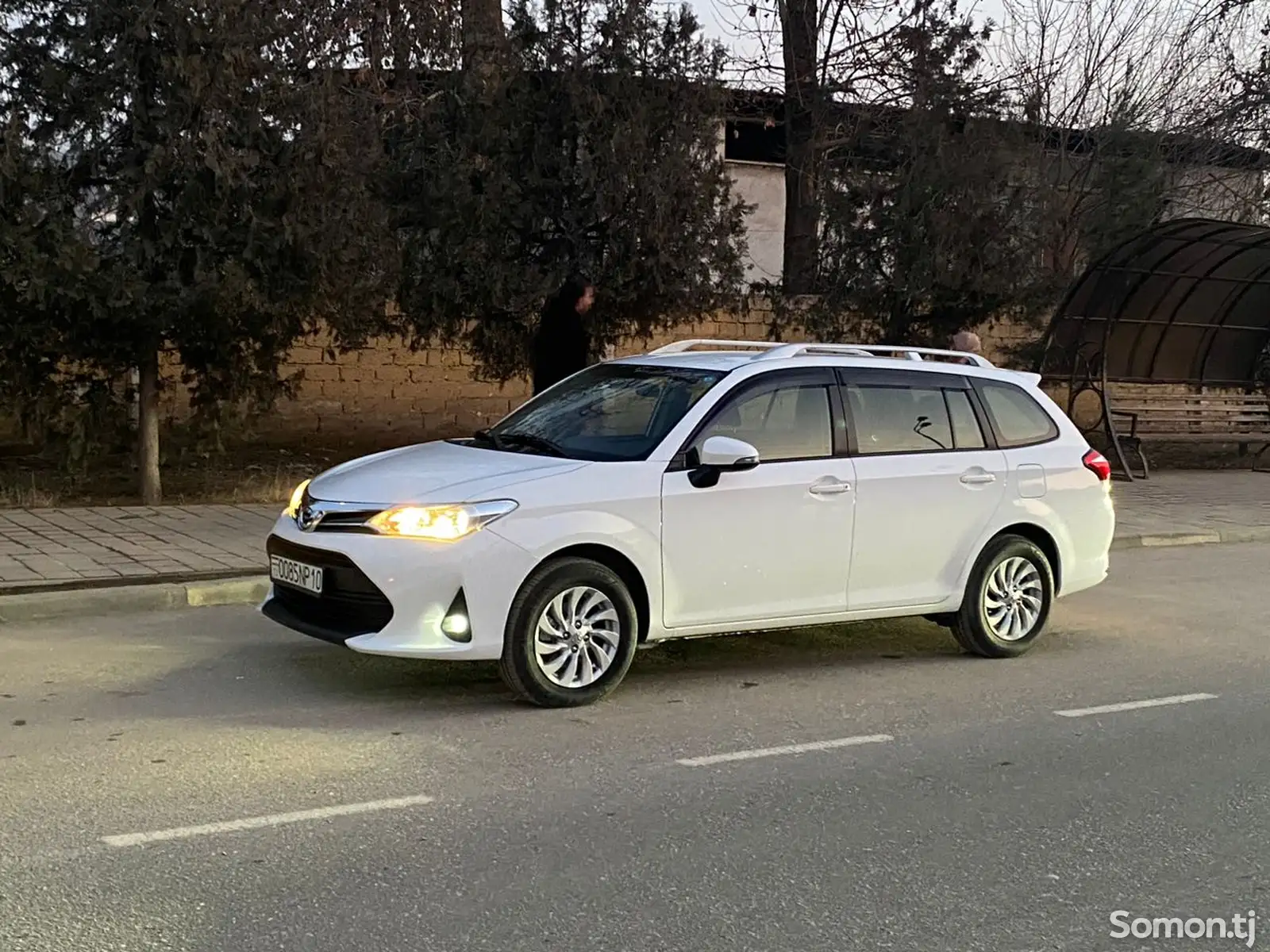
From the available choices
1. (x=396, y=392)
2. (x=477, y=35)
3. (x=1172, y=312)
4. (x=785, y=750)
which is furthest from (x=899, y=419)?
(x=1172, y=312)

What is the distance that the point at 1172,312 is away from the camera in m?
18.8

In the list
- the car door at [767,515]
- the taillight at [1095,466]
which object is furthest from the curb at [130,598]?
the taillight at [1095,466]

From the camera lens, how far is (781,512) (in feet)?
22.0

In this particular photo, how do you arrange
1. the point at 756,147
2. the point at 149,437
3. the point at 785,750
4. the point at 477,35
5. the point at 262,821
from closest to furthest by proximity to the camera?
the point at 262,821 < the point at 785,750 < the point at 149,437 < the point at 477,35 < the point at 756,147

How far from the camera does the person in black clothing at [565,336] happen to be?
11.0 m

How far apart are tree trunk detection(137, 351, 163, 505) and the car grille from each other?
6.59m

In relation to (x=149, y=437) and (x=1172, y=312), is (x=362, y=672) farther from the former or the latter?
(x=1172, y=312)

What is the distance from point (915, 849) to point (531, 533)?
2279mm

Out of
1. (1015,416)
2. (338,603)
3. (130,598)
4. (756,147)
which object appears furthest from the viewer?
(756,147)

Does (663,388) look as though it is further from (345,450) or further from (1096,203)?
(1096,203)

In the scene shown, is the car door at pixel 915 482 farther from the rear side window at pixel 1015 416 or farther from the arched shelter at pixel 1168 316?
the arched shelter at pixel 1168 316

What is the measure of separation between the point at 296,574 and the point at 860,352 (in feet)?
11.0

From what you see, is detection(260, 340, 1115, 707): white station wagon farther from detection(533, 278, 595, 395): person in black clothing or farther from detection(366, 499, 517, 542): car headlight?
detection(533, 278, 595, 395): person in black clothing

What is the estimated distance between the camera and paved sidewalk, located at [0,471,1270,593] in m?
8.71
